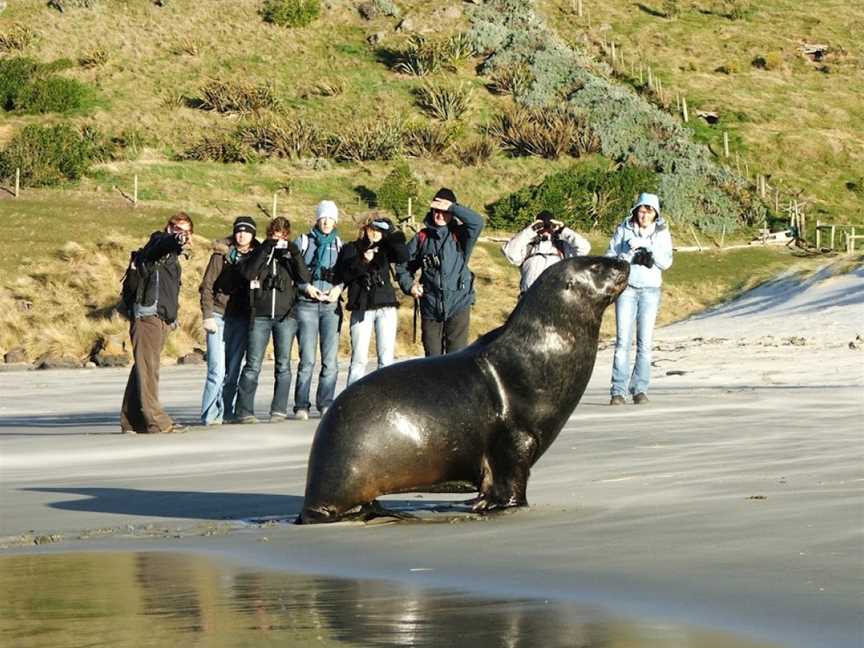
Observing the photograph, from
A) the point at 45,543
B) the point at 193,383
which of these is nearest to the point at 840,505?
the point at 45,543

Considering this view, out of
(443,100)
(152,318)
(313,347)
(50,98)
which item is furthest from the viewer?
(443,100)

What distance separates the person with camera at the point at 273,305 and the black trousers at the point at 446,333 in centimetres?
167

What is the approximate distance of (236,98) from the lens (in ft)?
181

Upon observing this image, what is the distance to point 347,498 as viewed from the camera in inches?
343

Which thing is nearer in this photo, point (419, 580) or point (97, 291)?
point (419, 580)

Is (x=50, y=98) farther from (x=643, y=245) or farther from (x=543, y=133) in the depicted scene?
(x=643, y=245)

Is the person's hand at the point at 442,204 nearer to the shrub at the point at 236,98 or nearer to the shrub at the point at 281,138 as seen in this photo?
the shrub at the point at 281,138

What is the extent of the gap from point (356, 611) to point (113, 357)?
23387mm

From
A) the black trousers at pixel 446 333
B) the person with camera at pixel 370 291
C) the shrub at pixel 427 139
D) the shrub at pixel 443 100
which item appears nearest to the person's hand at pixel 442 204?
the black trousers at pixel 446 333

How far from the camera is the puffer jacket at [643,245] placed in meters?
16.1

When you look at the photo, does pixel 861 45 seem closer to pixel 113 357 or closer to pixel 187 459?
pixel 113 357

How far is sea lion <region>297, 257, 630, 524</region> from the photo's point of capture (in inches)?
339

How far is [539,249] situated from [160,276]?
338 centimetres

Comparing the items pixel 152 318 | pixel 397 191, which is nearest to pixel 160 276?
pixel 152 318
